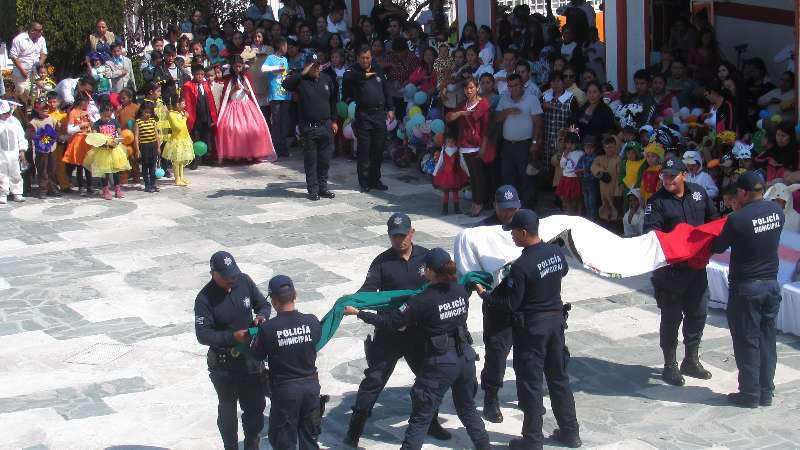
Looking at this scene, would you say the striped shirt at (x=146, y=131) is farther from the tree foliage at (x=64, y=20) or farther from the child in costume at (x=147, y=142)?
the tree foliage at (x=64, y=20)

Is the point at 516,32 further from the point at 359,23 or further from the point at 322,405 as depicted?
the point at 322,405

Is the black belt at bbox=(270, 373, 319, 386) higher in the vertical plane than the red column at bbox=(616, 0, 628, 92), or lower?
lower

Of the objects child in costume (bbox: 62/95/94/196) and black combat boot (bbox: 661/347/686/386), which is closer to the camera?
black combat boot (bbox: 661/347/686/386)

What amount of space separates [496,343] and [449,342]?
2.73ft

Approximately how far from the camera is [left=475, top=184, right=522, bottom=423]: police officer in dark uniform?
8695 mm

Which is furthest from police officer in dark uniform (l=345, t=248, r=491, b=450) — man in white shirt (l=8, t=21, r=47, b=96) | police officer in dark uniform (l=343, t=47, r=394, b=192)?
man in white shirt (l=8, t=21, r=47, b=96)

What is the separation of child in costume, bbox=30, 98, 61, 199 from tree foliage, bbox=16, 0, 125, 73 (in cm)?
354

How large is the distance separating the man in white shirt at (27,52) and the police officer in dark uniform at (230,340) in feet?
41.9

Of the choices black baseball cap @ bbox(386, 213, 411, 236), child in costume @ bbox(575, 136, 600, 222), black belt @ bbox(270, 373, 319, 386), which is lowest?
black belt @ bbox(270, 373, 319, 386)

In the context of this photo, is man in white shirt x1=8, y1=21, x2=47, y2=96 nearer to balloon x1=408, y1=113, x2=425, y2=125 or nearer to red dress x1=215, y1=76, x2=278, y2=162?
red dress x1=215, y1=76, x2=278, y2=162

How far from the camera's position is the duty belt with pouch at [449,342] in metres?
7.93

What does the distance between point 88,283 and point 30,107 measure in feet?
21.9

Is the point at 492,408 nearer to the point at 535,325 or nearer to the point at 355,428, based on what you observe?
the point at 535,325

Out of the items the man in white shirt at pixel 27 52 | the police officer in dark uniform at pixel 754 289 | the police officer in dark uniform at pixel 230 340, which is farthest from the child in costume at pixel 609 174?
the man in white shirt at pixel 27 52
